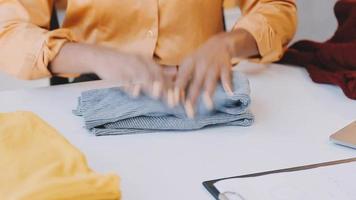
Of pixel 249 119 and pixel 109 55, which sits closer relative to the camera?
pixel 249 119

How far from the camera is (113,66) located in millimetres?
908

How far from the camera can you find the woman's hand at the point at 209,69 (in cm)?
81

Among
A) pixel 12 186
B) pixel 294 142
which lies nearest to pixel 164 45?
pixel 294 142

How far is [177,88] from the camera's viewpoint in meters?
0.83

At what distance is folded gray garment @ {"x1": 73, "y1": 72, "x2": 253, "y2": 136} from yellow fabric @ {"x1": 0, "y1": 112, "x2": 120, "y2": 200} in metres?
0.12

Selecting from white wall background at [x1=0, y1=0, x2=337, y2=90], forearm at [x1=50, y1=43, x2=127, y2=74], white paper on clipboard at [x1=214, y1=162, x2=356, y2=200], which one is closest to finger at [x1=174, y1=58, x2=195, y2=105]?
forearm at [x1=50, y1=43, x2=127, y2=74]

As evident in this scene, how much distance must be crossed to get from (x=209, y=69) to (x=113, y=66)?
0.53 ft

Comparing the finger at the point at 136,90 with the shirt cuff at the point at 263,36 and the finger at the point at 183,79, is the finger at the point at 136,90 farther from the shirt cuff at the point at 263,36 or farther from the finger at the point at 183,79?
the shirt cuff at the point at 263,36

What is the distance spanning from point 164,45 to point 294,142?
0.46 m

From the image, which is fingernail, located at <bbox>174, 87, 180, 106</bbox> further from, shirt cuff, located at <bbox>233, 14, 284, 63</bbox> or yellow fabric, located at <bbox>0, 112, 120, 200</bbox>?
shirt cuff, located at <bbox>233, 14, 284, 63</bbox>

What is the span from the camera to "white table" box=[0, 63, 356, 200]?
0.67m

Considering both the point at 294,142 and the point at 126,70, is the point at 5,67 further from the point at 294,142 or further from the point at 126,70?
the point at 294,142

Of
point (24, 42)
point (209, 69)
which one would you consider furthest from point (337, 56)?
point (24, 42)

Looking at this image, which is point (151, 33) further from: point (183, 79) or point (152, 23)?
point (183, 79)
